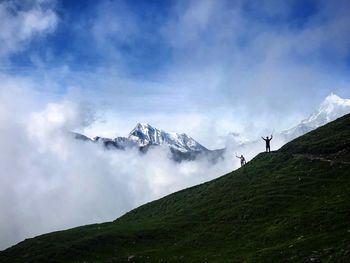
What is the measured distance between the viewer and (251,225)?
269ft

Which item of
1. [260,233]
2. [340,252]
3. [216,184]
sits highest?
[216,184]

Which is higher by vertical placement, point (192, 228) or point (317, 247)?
point (192, 228)

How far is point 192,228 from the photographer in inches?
3620

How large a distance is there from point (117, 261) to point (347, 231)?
35844mm

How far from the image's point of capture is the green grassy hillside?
203 feet

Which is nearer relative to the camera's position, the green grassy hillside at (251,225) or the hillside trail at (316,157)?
the green grassy hillside at (251,225)

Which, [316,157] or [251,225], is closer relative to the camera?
[251,225]

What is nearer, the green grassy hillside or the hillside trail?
the green grassy hillside

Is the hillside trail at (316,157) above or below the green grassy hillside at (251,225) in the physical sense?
above

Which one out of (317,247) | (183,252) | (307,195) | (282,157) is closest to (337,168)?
(307,195)

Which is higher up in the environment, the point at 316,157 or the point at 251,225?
the point at 316,157

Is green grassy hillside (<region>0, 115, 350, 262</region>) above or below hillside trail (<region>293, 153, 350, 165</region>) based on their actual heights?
below

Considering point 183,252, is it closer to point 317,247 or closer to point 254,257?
point 254,257

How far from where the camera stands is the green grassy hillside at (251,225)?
6175cm
